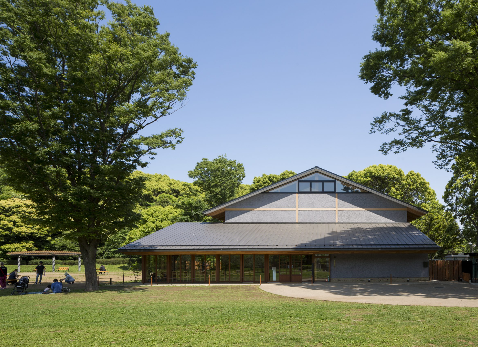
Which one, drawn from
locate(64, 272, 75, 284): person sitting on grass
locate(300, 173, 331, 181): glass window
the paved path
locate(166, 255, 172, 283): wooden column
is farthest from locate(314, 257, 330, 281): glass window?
locate(64, 272, 75, 284): person sitting on grass

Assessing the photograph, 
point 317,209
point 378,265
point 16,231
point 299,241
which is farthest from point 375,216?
point 16,231

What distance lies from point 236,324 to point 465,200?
3655 centimetres

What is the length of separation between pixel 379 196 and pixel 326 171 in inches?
182

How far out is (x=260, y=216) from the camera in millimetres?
34875

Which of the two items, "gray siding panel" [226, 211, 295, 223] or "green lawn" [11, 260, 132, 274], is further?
"green lawn" [11, 260, 132, 274]

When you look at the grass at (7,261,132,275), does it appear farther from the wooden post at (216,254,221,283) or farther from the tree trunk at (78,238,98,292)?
the tree trunk at (78,238,98,292)

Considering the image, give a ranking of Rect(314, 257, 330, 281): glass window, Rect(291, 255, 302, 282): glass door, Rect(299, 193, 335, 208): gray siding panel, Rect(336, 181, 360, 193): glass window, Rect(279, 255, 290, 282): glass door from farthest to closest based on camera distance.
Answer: Rect(299, 193, 335, 208): gray siding panel, Rect(336, 181, 360, 193): glass window, Rect(279, 255, 290, 282): glass door, Rect(291, 255, 302, 282): glass door, Rect(314, 257, 330, 281): glass window

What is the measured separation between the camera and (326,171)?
34344mm

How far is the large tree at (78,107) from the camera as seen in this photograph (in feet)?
74.9

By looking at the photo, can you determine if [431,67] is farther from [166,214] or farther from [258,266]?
[166,214]

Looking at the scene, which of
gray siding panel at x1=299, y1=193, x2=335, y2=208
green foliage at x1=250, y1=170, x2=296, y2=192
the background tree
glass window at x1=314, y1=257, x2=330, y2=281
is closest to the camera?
glass window at x1=314, y1=257, x2=330, y2=281

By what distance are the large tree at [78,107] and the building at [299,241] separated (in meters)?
6.63

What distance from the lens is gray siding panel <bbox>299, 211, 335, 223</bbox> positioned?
113 feet

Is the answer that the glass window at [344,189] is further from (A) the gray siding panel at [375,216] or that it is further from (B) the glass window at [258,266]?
(B) the glass window at [258,266]
